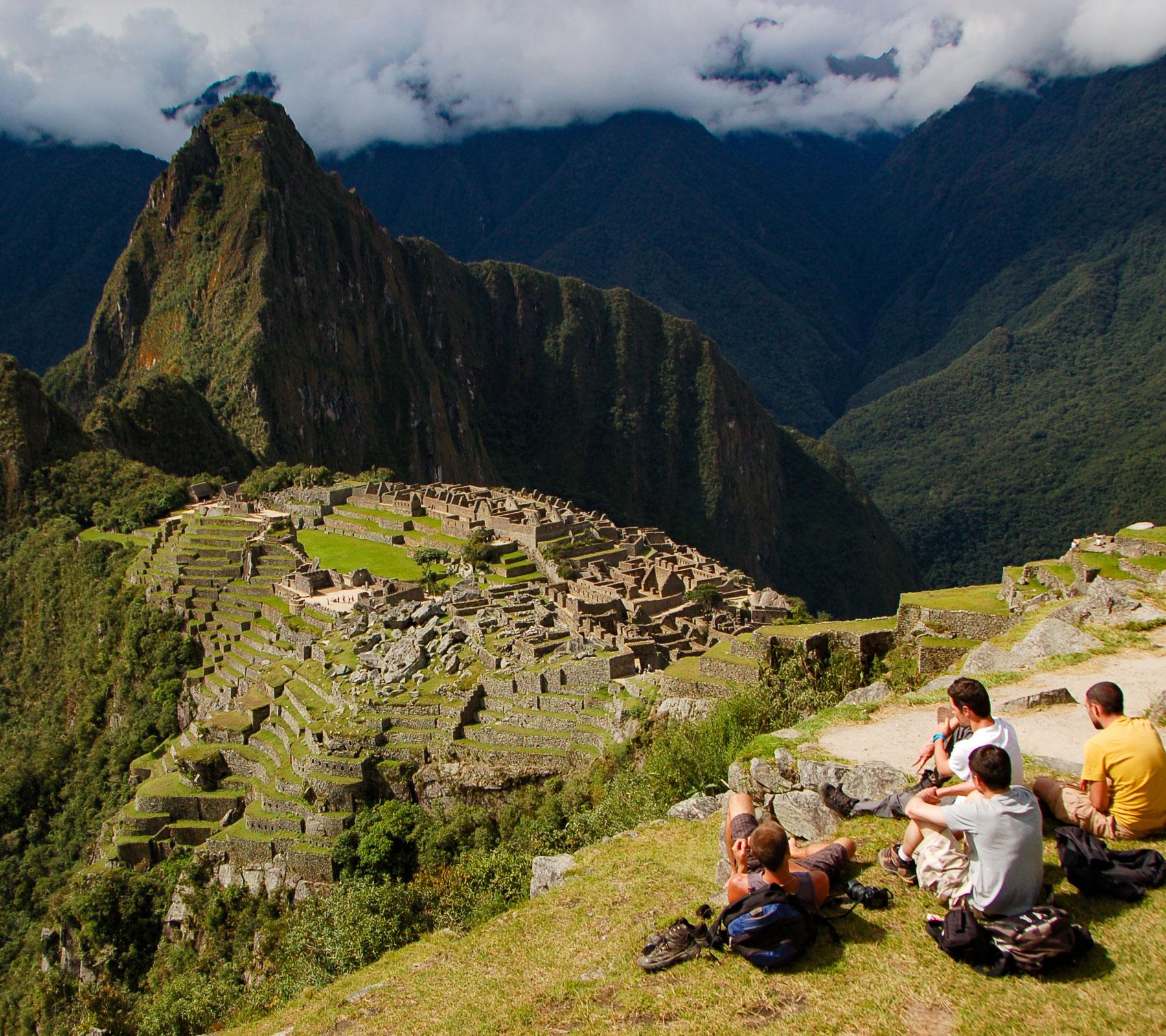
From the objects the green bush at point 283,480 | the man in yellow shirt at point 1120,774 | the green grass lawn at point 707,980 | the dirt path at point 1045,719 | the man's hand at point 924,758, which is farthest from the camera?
the green bush at point 283,480

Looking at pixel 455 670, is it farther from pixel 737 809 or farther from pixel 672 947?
pixel 672 947

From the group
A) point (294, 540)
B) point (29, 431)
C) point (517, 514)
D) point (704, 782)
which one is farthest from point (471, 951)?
point (29, 431)

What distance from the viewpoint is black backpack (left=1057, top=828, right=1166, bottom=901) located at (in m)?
7.45

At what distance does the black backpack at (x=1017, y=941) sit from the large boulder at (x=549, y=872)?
17.9 feet

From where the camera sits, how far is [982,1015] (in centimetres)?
674

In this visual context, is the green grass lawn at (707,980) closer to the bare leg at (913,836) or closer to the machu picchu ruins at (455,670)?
the bare leg at (913,836)

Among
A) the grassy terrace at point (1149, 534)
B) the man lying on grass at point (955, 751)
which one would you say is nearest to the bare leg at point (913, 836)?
the man lying on grass at point (955, 751)

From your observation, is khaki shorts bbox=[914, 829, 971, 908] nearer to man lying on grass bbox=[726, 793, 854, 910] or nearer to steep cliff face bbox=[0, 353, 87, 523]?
man lying on grass bbox=[726, 793, 854, 910]

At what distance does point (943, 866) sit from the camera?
25.9 ft

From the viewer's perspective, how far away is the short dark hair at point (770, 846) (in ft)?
25.2

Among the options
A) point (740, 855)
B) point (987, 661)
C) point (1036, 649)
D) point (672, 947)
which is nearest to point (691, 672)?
point (987, 661)

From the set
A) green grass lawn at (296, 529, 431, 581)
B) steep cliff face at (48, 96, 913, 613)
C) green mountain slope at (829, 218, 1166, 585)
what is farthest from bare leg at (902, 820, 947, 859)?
green mountain slope at (829, 218, 1166, 585)

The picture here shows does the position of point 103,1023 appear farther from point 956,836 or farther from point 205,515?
point 205,515

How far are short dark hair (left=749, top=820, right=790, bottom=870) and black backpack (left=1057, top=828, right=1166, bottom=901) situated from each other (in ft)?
7.33
